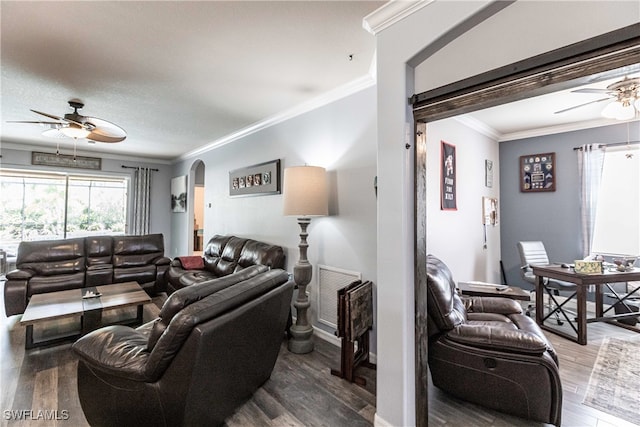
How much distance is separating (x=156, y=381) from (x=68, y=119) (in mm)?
2938

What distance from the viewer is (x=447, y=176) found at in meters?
3.19

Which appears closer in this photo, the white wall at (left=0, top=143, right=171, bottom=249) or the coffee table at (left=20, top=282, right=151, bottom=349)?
the coffee table at (left=20, top=282, right=151, bottom=349)

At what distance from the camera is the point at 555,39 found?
3.70ft

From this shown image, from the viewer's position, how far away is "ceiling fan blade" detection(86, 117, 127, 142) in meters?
2.94

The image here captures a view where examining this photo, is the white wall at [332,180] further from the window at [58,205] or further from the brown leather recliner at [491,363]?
the window at [58,205]

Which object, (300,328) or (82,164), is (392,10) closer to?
(300,328)

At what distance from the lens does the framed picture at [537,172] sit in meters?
4.06

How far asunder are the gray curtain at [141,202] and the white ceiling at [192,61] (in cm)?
271

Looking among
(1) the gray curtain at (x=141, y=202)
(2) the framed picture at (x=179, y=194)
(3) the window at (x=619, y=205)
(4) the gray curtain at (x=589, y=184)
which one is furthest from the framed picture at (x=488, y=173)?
(1) the gray curtain at (x=141, y=202)

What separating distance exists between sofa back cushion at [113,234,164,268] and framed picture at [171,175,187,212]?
163 centimetres

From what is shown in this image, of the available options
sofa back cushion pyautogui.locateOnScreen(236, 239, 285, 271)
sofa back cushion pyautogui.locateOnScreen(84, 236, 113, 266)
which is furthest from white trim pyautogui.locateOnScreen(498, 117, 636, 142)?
sofa back cushion pyautogui.locateOnScreen(84, 236, 113, 266)

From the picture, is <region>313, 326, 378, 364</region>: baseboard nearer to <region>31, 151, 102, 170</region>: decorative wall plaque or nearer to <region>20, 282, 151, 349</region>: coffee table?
<region>20, 282, 151, 349</region>: coffee table

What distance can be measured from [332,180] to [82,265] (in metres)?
3.91

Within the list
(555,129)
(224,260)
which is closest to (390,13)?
(224,260)
